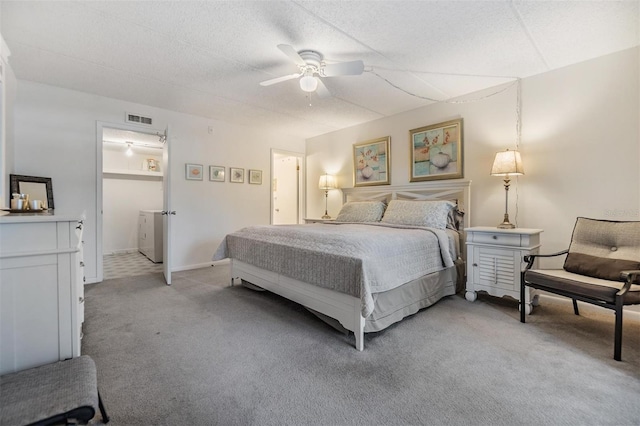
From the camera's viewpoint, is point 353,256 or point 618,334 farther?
point 353,256

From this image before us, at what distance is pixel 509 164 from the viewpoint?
2914 millimetres

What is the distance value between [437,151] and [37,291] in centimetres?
411

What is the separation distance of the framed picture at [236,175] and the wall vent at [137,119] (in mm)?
1391

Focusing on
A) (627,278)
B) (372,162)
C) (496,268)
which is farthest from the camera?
(372,162)

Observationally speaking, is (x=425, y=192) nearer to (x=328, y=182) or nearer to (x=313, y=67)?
(x=328, y=182)

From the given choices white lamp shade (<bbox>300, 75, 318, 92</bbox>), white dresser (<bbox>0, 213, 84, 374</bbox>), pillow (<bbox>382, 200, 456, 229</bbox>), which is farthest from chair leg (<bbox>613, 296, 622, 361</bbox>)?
white dresser (<bbox>0, 213, 84, 374</bbox>)

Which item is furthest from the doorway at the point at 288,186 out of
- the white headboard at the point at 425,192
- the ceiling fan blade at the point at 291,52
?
the ceiling fan blade at the point at 291,52

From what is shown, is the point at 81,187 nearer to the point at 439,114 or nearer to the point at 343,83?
the point at 343,83

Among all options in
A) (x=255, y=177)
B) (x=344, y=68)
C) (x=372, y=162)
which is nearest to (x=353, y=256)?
(x=344, y=68)

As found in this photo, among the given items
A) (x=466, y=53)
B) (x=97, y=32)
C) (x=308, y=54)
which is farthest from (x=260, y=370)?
(x=466, y=53)

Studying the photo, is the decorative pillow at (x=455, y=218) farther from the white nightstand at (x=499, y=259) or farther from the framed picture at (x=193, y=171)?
the framed picture at (x=193, y=171)

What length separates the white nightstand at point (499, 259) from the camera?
2658 mm

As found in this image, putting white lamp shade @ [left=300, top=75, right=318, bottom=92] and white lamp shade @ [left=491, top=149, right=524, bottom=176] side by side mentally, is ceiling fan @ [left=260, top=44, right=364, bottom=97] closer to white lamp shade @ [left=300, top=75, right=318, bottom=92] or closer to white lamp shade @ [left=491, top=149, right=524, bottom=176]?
white lamp shade @ [left=300, top=75, right=318, bottom=92]

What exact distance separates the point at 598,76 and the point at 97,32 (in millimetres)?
4615
